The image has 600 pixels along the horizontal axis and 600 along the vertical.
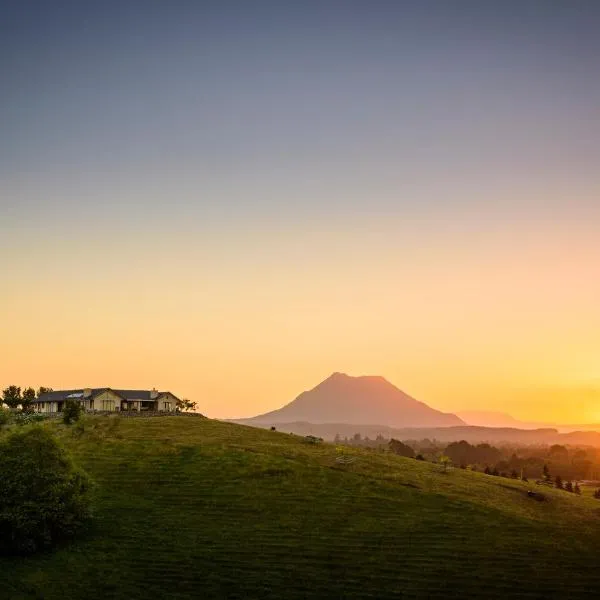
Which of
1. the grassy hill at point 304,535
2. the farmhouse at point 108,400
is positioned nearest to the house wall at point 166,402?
the farmhouse at point 108,400

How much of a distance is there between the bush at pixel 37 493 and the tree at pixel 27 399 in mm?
79493

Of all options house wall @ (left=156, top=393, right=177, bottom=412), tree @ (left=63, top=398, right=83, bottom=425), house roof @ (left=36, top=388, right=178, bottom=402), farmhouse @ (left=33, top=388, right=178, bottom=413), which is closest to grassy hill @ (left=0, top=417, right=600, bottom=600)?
tree @ (left=63, top=398, right=83, bottom=425)

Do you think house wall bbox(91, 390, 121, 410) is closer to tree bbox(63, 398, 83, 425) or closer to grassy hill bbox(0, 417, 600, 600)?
tree bbox(63, 398, 83, 425)

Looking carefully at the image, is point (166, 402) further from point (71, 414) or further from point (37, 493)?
point (37, 493)

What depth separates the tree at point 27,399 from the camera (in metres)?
142

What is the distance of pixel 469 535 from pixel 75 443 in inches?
2278

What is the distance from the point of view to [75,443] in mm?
89250

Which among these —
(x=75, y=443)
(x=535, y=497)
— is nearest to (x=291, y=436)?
(x=75, y=443)

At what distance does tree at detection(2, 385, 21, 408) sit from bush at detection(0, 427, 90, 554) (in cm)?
8858

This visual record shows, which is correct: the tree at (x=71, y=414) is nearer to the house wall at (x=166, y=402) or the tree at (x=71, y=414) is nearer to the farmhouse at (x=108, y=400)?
the farmhouse at (x=108, y=400)

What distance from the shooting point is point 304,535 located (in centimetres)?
5750

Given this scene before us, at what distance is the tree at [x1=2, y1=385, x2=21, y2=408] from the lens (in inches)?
5719

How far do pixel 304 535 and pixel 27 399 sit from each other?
355 ft

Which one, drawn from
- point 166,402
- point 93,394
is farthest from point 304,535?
point 166,402
